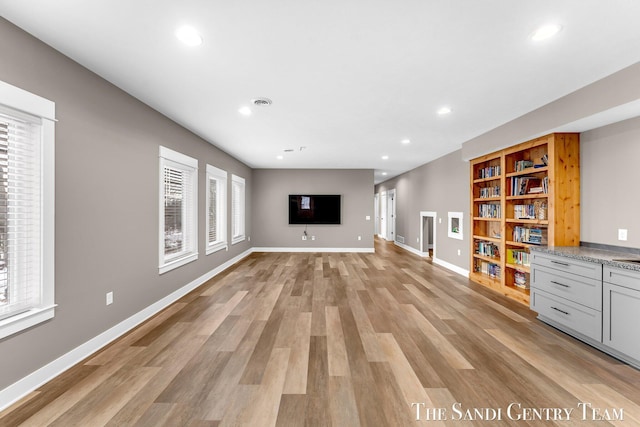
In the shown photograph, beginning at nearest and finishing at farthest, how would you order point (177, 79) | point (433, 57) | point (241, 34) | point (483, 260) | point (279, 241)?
point (241, 34) → point (433, 57) → point (177, 79) → point (483, 260) → point (279, 241)

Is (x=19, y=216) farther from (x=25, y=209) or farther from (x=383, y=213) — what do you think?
(x=383, y=213)

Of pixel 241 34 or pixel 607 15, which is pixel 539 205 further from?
pixel 241 34

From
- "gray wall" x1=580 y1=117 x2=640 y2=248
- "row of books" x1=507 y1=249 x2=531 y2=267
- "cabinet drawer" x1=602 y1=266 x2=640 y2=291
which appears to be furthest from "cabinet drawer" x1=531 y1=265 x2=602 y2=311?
"row of books" x1=507 y1=249 x2=531 y2=267

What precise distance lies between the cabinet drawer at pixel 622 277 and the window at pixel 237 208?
19.9ft

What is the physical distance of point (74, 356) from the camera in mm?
2211

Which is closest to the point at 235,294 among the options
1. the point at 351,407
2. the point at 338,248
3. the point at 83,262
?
the point at 83,262

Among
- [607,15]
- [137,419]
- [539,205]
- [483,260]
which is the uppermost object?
[607,15]

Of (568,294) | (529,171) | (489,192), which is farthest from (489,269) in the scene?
(568,294)

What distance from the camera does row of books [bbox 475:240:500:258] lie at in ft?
15.2

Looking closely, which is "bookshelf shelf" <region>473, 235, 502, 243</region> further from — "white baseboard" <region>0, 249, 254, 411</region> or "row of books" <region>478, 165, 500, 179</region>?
"white baseboard" <region>0, 249, 254, 411</region>

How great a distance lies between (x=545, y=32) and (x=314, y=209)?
6421 millimetres

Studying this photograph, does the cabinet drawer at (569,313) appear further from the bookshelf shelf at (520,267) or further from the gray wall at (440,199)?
the gray wall at (440,199)

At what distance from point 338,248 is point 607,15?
6846 mm

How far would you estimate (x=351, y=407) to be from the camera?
5.68 ft
